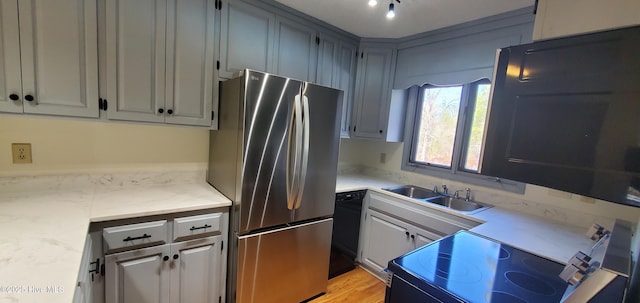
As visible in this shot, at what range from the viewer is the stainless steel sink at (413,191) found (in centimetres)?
258

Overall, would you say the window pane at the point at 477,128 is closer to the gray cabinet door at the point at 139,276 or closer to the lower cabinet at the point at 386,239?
the lower cabinet at the point at 386,239

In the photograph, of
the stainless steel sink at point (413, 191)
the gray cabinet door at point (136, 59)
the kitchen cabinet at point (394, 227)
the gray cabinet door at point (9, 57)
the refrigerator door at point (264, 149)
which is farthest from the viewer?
the stainless steel sink at point (413, 191)

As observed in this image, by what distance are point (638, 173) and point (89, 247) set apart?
2041mm

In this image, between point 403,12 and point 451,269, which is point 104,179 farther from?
point 403,12

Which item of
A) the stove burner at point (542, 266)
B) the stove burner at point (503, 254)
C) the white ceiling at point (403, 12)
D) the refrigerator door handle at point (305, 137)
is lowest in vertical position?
the stove burner at point (542, 266)

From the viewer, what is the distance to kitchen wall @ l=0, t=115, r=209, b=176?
1570 mm

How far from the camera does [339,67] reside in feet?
8.45

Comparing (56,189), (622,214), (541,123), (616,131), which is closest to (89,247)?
(56,189)

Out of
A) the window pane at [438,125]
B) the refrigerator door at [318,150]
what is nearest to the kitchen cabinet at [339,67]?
the refrigerator door at [318,150]

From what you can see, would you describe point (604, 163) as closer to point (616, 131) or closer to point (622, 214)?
point (616, 131)

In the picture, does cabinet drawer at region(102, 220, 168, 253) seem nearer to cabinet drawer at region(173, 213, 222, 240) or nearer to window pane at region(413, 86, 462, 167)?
cabinet drawer at region(173, 213, 222, 240)

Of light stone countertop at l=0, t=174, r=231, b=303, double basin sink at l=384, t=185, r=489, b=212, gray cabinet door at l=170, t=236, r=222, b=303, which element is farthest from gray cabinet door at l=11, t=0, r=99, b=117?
double basin sink at l=384, t=185, r=489, b=212

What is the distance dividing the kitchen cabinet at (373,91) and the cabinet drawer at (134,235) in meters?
1.94

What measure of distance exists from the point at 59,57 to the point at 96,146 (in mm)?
615
